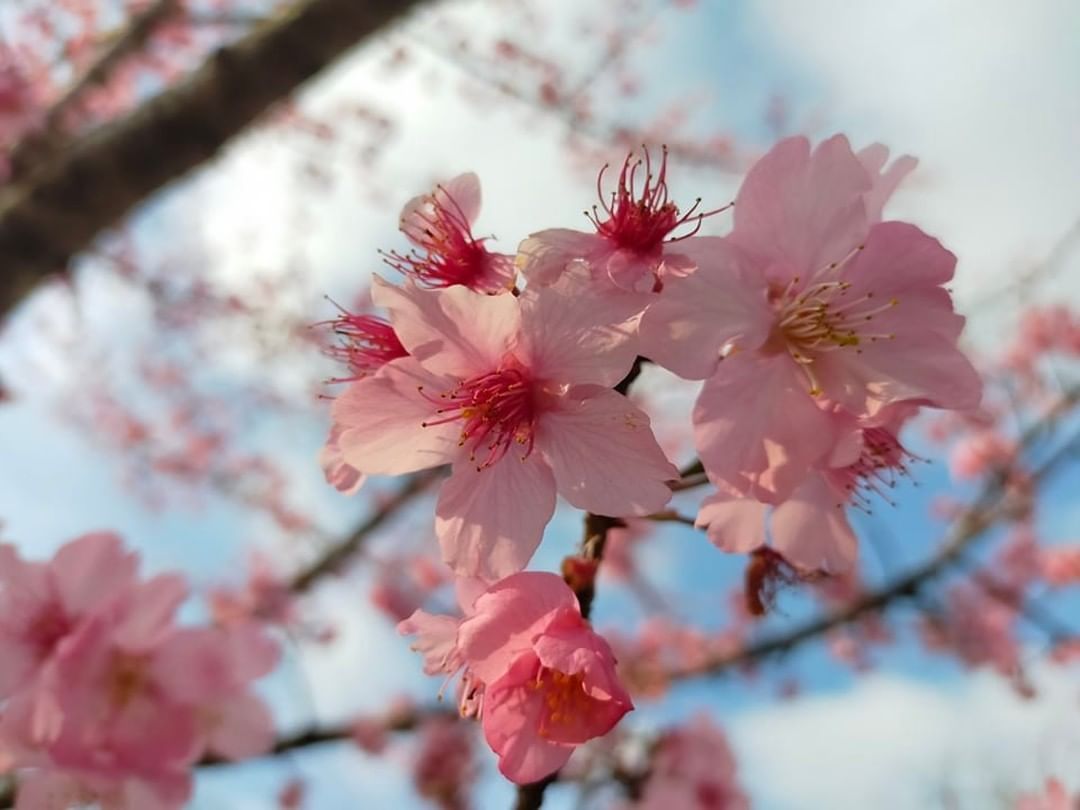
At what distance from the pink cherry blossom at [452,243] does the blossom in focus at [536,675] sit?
1.13 ft

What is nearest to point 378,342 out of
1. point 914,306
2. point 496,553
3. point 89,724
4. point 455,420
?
point 455,420

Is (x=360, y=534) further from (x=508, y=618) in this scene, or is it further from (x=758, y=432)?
(x=758, y=432)

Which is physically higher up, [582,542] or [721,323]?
[721,323]

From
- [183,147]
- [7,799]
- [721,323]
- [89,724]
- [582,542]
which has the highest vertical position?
[721,323]

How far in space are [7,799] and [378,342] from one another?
970mm

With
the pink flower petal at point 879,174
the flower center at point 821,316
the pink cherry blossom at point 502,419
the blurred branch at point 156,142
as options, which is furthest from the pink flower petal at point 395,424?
the blurred branch at point 156,142

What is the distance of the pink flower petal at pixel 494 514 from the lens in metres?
0.86

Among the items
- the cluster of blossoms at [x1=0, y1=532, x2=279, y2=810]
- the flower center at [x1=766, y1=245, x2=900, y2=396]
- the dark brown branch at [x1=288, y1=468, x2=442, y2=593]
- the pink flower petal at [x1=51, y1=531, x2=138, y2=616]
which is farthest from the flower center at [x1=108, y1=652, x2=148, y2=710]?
the dark brown branch at [x1=288, y1=468, x2=442, y2=593]

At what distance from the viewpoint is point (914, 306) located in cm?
92

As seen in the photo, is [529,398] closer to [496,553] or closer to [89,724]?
[496,553]

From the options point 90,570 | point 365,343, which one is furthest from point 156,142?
point 365,343

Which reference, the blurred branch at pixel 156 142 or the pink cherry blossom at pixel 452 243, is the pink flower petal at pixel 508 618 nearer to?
the pink cherry blossom at pixel 452 243

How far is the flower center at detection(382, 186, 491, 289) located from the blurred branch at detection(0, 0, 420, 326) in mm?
2716

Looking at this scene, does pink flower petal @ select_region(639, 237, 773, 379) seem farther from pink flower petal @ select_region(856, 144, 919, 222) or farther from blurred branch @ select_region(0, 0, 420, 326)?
blurred branch @ select_region(0, 0, 420, 326)
